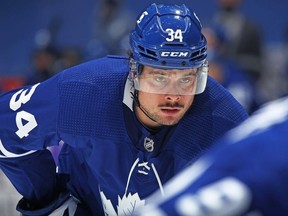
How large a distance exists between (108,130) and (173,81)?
1.01 feet

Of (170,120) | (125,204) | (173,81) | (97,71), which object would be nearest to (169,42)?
(173,81)

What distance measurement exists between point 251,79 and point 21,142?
11.9 ft

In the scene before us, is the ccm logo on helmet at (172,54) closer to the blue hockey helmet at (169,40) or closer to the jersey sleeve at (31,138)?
the blue hockey helmet at (169,40)

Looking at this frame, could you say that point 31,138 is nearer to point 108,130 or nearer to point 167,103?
point 108,130

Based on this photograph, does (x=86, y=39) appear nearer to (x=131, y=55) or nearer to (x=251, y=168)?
(x=131, y=55)

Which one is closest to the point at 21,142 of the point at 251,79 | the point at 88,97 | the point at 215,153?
the point at 88,97

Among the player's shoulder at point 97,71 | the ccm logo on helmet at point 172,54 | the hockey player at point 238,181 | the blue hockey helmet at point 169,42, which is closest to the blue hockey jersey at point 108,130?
the player's shoulder at point 97,71

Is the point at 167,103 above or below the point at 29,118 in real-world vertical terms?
above

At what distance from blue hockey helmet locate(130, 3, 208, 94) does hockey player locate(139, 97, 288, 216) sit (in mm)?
1492

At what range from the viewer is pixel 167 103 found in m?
3.11

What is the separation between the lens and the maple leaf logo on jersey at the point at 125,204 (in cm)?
322

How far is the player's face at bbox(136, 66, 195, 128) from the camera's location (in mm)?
3090

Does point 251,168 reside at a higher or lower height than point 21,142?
higher

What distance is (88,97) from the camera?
3254mm
